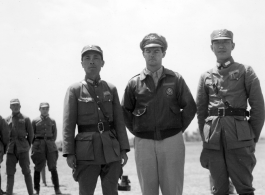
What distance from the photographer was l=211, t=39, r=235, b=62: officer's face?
5.98 meters

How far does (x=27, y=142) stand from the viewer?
446 inches

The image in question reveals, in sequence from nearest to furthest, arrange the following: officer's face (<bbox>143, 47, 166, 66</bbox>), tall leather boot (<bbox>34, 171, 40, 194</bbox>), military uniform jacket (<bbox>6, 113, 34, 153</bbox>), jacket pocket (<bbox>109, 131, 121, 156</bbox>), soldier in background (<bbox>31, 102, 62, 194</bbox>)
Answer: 1. jacket pocket (<bbox>109, 131, 121, 156</bbox>)
2. officer's face (<bbox>143, 47, 166, 66</bbox>)
3. military uniform jacket (<bbox>6, 113, 34, 153</bbox>)
4. tall leather boot (<bbox>34, 171, 40, 194</bbox>)
5. soldier in background (<bbox>31, 102, 62, 194</bbox>)

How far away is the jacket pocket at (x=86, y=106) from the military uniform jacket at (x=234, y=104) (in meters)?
1.45

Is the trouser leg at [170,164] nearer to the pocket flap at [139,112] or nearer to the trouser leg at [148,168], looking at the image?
→ the trouser leg at [148,168]

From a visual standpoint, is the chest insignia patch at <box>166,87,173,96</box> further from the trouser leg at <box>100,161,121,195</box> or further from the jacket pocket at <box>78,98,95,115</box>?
the trouser leg at <box>100,161,121,195</box>

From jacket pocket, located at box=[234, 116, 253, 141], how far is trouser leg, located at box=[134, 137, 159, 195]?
42.1 inches

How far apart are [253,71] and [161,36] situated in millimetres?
1267

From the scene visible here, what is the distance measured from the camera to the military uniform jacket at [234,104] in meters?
5.74

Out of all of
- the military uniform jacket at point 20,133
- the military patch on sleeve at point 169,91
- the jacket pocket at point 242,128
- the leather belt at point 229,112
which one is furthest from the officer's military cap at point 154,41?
the military uniform jacket at point 20,133

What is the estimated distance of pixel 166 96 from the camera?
5.71 metres

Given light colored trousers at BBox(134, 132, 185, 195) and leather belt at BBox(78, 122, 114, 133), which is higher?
leather belt at BBox(78, 122, 114, 133)

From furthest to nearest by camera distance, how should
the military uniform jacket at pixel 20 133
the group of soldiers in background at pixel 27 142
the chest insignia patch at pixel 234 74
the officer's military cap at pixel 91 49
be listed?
the military uniform jacket at pixel 20 133
the group of soldiers in background at pixel 27 142
the chest insignia patch at pixel 234 74
the officer's military cap at pixel 91 49


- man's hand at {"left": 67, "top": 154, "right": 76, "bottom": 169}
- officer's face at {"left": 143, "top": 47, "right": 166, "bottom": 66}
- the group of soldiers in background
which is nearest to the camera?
man's hand at {"left": 67, "top": 154, "right": 76, "bottom": 169}

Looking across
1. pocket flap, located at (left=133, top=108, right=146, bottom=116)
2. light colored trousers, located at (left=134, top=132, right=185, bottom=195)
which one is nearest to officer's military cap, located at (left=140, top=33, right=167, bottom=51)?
pocket flap, located at (left=133, top=108, right=146, bottom=116)
